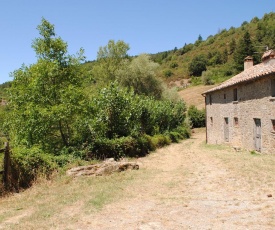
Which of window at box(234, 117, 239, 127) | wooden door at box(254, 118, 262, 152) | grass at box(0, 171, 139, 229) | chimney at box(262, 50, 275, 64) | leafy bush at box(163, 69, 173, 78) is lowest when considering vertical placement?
grass at box(0, 171, 139, 229)

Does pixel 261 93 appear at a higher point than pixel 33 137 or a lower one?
A: higher

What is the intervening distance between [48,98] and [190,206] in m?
10.7

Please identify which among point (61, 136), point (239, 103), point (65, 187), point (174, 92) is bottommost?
point (65, 187)

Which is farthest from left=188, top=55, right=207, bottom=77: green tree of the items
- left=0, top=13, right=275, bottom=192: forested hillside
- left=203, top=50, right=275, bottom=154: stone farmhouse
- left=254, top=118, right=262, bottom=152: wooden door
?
left=254, top=118, right=262, bottom=152: wooden door

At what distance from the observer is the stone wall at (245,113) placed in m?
15.6

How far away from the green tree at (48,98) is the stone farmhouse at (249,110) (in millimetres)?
10219

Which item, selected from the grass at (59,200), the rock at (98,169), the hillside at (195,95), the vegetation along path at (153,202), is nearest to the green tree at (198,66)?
the hillside at (195,95)

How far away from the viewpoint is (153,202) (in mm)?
7836

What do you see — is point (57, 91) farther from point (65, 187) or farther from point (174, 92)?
point (174, 92)

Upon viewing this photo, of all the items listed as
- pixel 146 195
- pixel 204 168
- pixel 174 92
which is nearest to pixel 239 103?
pixel 204 168

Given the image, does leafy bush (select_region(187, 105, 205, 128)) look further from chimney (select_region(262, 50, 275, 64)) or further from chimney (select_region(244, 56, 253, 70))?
chimney (select_region(262, 50, 275, 64))

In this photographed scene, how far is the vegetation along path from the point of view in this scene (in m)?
6.22

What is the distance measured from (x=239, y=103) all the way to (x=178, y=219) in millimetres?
14942

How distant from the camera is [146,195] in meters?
8.66
